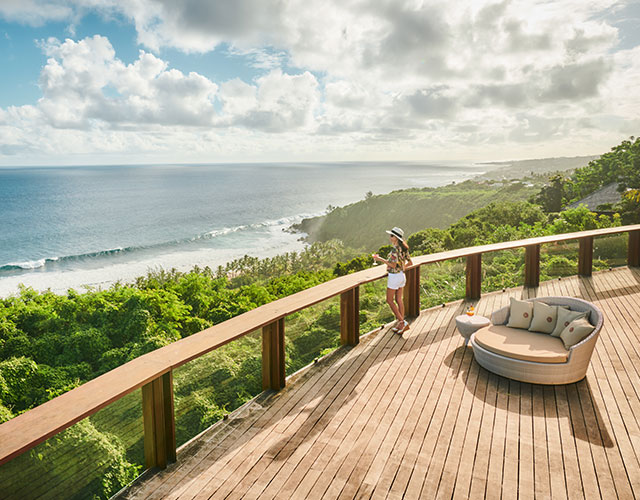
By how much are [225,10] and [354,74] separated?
66992 mm

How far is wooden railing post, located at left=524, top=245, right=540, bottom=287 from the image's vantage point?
301 inches

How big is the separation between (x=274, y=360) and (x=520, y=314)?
2.83m

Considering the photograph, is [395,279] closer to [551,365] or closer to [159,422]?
[551,365]

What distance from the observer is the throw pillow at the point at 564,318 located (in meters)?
4.58

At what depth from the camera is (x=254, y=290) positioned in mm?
12750

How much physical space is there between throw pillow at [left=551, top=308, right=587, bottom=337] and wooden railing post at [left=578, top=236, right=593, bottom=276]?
4.18 meters

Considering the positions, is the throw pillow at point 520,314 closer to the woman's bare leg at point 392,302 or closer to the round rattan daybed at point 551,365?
the round rattan daybed at point 551,365

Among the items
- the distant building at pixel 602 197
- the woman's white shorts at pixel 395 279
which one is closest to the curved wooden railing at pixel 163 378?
the woman's white shorts at pixel 395 279

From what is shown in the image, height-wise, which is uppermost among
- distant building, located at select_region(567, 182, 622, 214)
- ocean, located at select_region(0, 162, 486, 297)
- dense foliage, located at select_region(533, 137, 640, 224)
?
dense foliage, located at select_region(533, 137, 640, 224)

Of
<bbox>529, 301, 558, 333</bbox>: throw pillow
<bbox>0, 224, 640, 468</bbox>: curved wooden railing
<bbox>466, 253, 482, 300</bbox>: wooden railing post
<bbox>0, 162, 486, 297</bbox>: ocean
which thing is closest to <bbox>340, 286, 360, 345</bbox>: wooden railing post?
<bbox>0, 224, 640, 468</bbox>: curved wooden railing

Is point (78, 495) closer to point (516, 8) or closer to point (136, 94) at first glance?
point (516, 8)

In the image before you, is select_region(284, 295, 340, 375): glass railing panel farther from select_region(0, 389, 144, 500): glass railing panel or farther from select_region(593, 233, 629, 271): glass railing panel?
select_region(593, 233, 629, 271): glass railing panel

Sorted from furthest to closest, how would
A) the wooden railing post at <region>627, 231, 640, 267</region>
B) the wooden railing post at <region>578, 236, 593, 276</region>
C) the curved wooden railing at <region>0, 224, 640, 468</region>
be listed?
1. the wooden railing post at <region>627, 231, 640, 267</region>
2. the wooden railing post at <region>578, 236, 593, 276</region>
3. the curved wooden railing at <region>0, 224, 640, 468</region>

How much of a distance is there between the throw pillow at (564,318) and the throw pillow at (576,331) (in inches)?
4.8
